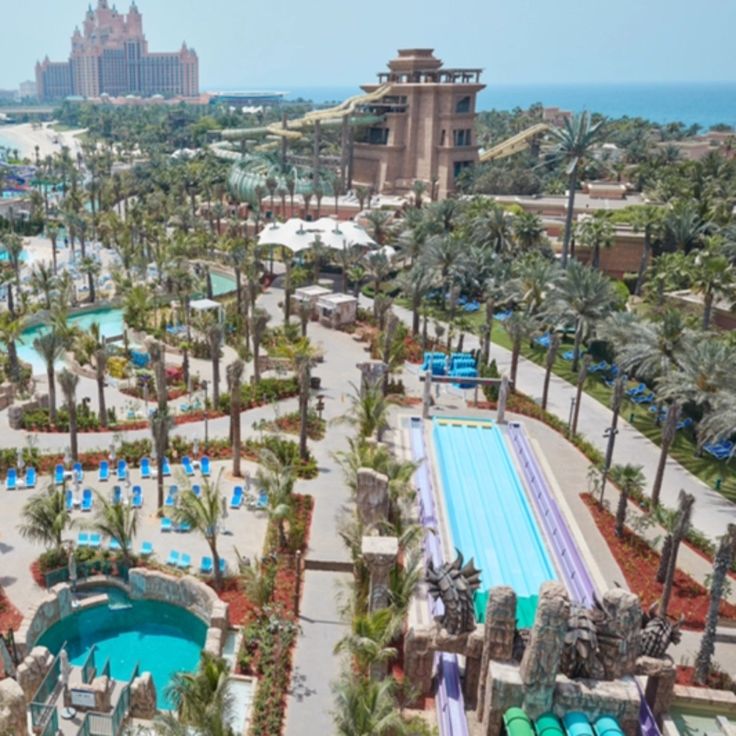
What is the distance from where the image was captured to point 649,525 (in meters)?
25.1

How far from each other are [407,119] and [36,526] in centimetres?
6512

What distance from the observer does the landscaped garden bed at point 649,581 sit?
2144cm

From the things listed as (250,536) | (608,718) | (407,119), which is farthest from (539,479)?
(407,119)

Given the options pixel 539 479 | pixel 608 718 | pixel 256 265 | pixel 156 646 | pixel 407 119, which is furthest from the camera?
pixel 407 119

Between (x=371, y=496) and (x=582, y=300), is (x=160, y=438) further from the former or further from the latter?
(x=582, y=300)

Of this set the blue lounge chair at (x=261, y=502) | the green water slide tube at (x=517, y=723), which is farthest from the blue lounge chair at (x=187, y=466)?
the green water slide tube at (x=517, y=723)

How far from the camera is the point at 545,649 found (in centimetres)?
1473

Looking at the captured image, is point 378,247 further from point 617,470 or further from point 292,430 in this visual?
point 617,470

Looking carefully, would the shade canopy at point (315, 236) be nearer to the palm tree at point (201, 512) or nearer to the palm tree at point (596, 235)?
the palm tree at point (596, 235)

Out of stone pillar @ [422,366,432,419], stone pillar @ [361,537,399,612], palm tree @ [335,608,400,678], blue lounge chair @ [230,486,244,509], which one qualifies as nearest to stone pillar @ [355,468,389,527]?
stone pillar @ [361,537,399,612]

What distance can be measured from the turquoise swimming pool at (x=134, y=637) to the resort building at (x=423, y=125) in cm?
6017

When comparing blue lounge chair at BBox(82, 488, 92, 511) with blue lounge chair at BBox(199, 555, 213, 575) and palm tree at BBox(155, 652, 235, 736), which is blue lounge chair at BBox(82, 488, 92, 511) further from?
palm tree at BBox(155, 652, 235, 736)

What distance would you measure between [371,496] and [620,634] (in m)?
8.09

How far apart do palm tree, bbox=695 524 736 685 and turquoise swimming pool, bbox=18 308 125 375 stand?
107 ft
